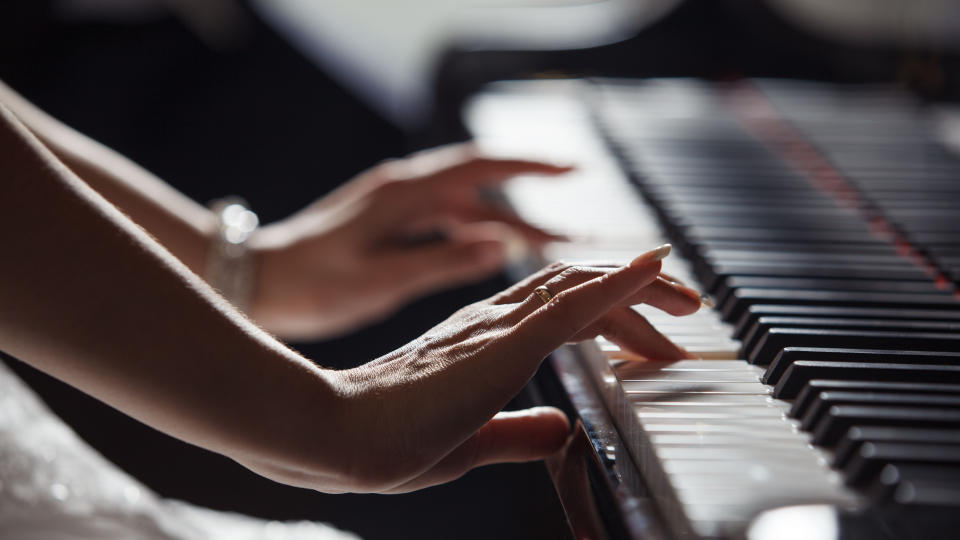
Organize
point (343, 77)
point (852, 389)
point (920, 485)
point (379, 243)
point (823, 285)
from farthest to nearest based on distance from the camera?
1. point (343, 77)
2. point (379, 243)
3. point (823, 285)
4. point (852, 389)
5. point (920, 485)

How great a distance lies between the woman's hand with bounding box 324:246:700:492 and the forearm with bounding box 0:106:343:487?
1.1 inches

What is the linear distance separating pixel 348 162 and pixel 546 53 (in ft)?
2.67

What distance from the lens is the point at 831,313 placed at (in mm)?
853

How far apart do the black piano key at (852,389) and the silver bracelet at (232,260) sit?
891 mm

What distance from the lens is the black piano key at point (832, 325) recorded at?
0.82 metres

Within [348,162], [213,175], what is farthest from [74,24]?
[348,162]

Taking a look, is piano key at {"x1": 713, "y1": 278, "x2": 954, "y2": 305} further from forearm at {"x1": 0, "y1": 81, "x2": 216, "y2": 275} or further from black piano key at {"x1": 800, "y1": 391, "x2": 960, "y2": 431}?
forearm at {"x1": 0, "y1": 81, "x2": 216, "y2": 275}

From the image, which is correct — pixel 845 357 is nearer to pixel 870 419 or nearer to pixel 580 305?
pixel 870 419

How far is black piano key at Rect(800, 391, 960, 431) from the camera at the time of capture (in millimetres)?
675

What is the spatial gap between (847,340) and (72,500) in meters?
0.76

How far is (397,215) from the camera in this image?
1.43 meters

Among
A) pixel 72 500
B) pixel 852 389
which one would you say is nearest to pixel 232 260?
pixel 72 500

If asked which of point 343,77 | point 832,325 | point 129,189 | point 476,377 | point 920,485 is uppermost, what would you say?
point 343,77

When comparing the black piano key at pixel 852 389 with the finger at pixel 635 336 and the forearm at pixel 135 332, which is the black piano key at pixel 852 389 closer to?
the finger at pixel 635 336
